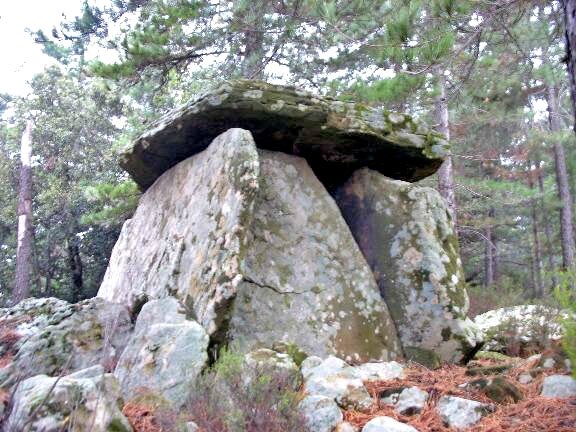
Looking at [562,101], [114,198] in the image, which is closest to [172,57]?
[114,198]

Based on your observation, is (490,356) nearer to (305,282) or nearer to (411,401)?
(305,282)

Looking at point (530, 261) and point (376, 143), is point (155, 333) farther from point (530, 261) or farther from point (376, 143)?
point (530, 261)

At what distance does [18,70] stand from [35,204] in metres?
8.23

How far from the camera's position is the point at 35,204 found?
15805mm

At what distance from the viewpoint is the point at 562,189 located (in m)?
14.9

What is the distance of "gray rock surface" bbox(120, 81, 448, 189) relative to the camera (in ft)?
17.8

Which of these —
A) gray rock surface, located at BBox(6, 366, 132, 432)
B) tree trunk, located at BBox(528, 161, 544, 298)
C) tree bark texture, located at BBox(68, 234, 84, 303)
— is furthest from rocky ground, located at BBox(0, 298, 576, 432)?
tree trunk, located at BBox(528, 161, 544, 298)

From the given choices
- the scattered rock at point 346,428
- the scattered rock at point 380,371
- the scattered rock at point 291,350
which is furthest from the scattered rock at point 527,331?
the scattered rock at point 346,428

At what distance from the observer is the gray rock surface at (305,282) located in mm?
4695

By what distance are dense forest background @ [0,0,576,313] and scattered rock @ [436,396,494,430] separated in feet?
3.36

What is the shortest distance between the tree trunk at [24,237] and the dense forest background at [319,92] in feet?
1.20

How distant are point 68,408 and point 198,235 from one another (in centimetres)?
276

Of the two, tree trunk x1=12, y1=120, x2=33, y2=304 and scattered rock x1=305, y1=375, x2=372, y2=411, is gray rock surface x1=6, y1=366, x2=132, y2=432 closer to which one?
scattered rock x1=305, y1=375, x2=372, y2=411

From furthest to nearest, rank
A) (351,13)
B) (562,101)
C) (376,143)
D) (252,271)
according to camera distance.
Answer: (562,101), (351,13), (376,143), (252,271)
